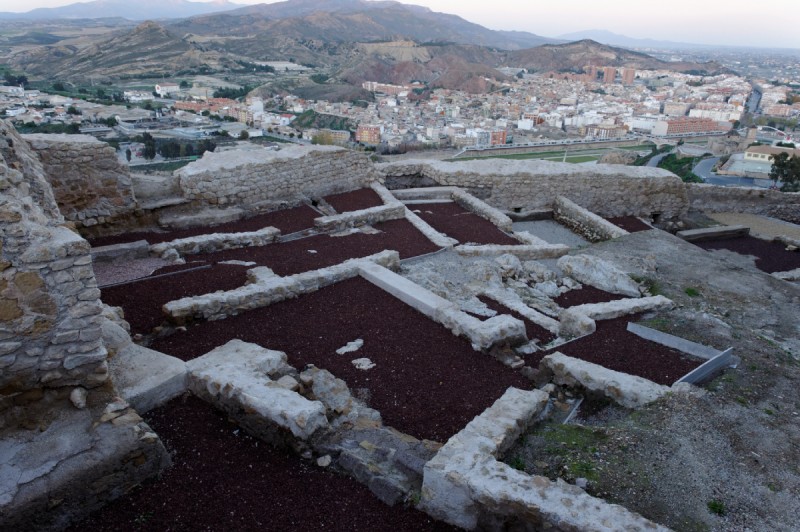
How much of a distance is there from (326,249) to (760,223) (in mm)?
15055

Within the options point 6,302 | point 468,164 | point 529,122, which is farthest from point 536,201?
point 529,122

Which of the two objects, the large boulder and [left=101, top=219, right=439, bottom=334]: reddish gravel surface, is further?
the large boulder

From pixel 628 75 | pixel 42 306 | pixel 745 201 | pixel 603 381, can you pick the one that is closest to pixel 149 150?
pixel 745 201

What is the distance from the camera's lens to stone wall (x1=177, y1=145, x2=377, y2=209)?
11406 millimetres

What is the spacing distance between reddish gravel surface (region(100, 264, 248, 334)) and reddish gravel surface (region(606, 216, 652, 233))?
38.7 ft

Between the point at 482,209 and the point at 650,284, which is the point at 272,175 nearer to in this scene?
the point at 482,209

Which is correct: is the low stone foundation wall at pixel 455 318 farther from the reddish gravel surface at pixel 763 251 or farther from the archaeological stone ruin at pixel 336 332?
the reddish gravel surface at pixel 763 251

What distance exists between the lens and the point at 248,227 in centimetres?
1088

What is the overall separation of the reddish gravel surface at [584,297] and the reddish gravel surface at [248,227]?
560cm

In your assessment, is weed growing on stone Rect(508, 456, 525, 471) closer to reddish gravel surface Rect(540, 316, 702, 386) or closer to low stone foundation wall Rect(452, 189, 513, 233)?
reddish gravel surface Rect(540, 316, 702, 386)

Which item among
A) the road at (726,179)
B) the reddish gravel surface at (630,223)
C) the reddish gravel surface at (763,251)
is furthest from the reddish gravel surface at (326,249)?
the road at (726,179)

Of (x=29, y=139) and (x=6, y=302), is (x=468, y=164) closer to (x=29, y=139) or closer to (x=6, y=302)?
(x=29, y=139)

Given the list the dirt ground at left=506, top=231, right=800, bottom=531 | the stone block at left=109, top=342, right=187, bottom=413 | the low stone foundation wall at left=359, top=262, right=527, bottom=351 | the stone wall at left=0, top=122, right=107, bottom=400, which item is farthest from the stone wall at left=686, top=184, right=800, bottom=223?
the stone wall at left=0, top=122, right=107, bottom=400

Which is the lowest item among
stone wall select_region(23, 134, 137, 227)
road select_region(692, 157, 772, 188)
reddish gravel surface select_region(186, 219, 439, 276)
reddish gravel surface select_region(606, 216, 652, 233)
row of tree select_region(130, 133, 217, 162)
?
road select_region(692, 157, 772, 188)
